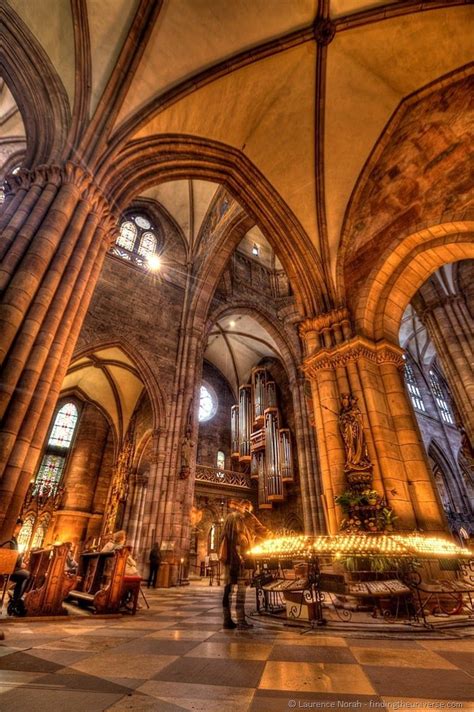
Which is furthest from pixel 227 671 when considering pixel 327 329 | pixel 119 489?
pixel 119 489

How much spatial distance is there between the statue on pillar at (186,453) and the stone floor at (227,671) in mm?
8847

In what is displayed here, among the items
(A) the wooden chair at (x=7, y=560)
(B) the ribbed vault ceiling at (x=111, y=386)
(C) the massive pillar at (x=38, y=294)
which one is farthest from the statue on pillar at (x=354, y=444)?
(B) the ribbed vault ceiling at (x=111, y=386)

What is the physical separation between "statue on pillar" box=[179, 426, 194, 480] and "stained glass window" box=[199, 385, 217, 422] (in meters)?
8.56

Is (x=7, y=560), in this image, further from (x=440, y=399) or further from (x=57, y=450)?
(x=440, y=399)

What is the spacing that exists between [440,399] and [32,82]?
28.6 metres

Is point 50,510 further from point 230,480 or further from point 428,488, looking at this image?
point 428,488

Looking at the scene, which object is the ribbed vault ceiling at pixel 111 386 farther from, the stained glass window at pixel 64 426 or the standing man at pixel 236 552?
the standing man at pixel 236 552

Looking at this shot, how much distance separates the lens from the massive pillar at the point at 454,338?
34.0ft

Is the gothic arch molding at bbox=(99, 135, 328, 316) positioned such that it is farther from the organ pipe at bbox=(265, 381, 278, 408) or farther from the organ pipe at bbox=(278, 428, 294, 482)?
the organ pipe at bbox=(265, 381, 278, 408)

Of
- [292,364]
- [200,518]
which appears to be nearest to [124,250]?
[292,364]

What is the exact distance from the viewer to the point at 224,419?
22.4 metres

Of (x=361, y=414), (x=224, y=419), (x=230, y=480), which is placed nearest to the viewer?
(x=361, y=414)

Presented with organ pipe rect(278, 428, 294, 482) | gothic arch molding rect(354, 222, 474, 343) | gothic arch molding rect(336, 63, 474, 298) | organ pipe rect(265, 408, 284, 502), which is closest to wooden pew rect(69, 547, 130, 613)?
gothic arch molding rect(354, 222, 474, 343)

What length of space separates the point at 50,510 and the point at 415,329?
24.2m
